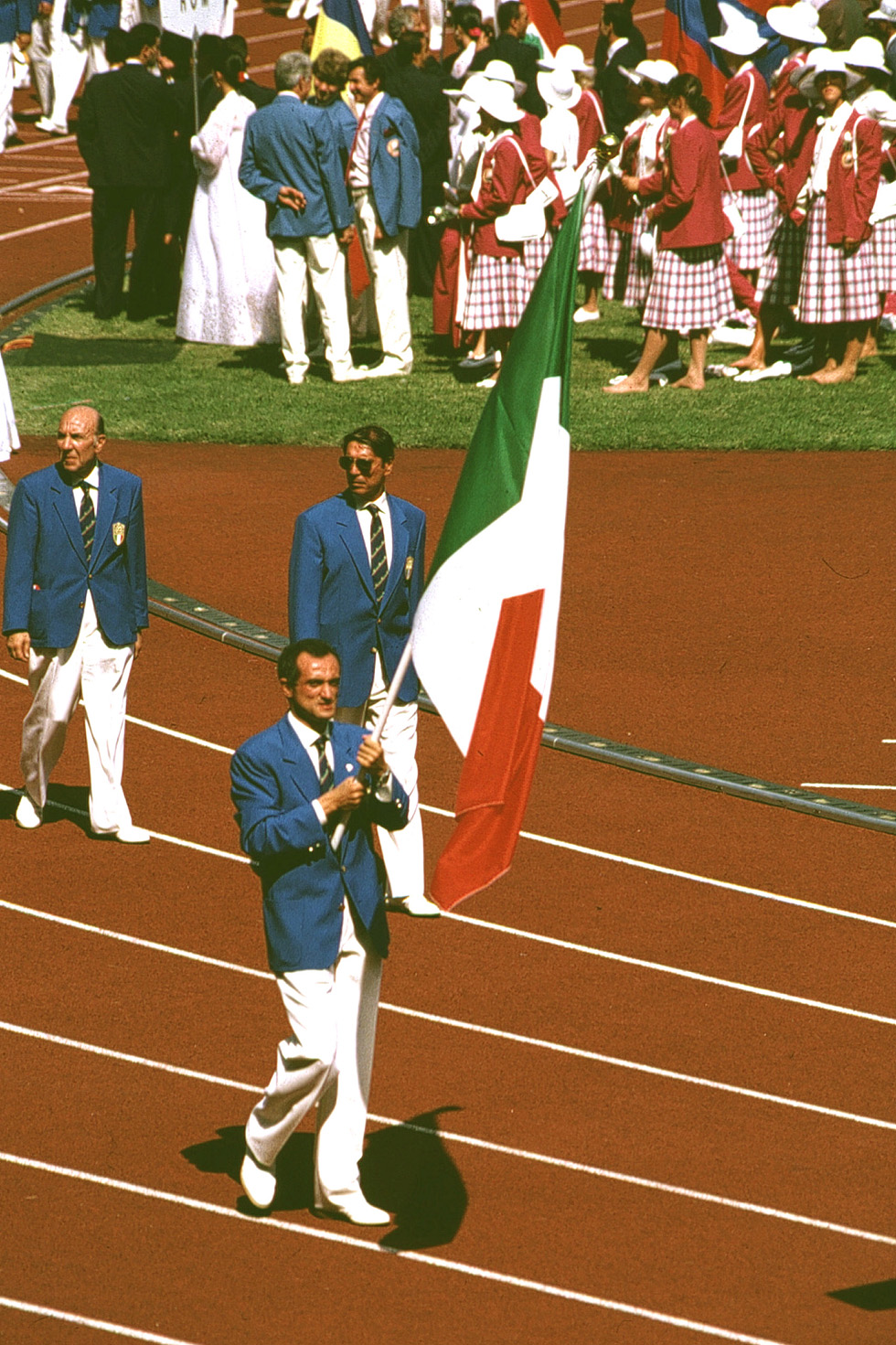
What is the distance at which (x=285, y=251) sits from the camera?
16.5m

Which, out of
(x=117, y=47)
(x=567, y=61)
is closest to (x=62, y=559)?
(x=567, y=61)

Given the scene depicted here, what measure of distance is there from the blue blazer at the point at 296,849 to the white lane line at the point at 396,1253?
2.51ft

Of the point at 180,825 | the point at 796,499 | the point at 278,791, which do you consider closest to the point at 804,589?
the point at 796,499

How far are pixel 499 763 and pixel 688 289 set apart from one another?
35.1ft

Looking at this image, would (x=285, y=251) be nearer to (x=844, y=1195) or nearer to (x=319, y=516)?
(x=319, y=516)

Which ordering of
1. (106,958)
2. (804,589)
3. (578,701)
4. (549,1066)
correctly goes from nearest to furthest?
(549,1066) < (106,958) < (578,701) < (804,589)

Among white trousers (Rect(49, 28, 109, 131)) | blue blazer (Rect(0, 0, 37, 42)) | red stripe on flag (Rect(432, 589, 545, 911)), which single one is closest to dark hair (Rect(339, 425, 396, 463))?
red stripe on flag (Rect(432, 589, 545, 911))

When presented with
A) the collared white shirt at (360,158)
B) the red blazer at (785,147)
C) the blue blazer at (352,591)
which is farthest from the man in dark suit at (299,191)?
the blue blazer at (352,591)

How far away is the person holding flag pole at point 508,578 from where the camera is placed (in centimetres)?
568

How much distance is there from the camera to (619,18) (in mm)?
19156

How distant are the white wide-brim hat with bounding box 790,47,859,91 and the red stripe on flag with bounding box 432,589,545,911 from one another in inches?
430

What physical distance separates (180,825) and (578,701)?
2.49 meters

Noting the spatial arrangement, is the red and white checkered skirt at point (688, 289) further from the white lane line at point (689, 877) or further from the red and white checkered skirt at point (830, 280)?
the white lane line at point (689, 877)

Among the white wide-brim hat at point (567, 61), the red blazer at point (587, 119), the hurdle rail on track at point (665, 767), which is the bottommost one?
the hurdle rail on track at point (665, 767)
